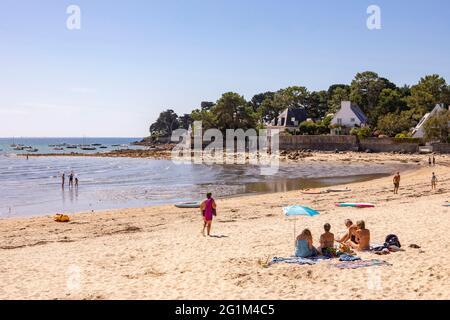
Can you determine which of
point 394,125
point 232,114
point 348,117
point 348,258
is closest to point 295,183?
point 348,258

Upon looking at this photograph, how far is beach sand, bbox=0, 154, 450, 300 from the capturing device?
10.7 meters

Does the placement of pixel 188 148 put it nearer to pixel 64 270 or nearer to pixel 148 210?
pixel 148 210

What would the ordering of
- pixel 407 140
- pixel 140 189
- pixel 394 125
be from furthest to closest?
1. pixel 394 125
2. pixel 407 140
3. pixel 140 189

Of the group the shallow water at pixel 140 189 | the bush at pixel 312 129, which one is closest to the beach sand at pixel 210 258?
the shallow water at pixel 140 189

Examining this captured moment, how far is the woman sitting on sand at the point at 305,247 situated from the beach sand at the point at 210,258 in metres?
0.67

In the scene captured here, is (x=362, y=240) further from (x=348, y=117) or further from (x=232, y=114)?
(x=232, y=114)

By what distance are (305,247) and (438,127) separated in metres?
64.5

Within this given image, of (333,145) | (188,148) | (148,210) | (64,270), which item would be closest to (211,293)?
(64,270)

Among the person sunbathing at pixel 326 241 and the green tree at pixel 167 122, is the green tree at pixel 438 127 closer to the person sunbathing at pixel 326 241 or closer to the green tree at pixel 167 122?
the person sunbathing at pixel 326 241

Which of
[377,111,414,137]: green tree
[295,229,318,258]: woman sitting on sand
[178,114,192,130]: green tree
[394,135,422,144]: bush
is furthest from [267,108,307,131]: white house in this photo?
[295,229,318,258]: woman sitting on sand

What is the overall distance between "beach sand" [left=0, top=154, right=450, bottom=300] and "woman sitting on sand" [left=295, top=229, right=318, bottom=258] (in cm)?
67

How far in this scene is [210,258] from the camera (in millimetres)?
13836

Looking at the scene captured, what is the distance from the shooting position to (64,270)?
1298 centimetres

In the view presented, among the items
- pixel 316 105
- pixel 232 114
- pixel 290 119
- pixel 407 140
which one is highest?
pixel 316 105
